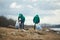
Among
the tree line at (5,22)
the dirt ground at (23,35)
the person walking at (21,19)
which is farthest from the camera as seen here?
the tree line at (5,22)

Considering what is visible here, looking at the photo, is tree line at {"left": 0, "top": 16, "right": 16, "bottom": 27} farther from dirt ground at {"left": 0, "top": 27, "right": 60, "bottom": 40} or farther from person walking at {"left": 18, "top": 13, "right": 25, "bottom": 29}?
dirt ground at {"left": 0, "top": 27, "right": 60, "bottom": 40}

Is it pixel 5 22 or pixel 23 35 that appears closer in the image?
pixel 23 35

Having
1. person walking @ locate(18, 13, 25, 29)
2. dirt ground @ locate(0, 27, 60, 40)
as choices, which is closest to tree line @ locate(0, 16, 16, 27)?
person walking @ locate(18, 13, 25, 29)

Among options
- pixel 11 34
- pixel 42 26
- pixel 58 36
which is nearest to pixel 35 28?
pixel 42 26

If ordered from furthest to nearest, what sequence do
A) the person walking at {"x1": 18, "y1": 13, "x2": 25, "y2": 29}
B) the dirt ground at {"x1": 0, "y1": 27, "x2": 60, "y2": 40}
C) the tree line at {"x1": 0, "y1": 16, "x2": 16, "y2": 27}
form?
the tree line at {"x1": 0, "y1": 16, "x2": 16, "y2": 27}
the person walking at {"x1": 18, "y1": 13, "x2": 25, "y2": 29}
the dirt ground at {"x1": 0, "y1": 27, "x2": 60, "y2": 40}

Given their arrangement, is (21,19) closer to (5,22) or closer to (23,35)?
(5,22)

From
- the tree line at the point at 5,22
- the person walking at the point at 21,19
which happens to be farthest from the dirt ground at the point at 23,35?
the tree line at the point at 5,22

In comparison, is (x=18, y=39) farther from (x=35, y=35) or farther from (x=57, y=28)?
(x=57, y=28)

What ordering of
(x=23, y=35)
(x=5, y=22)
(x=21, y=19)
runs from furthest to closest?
(x=5, y=22)
(x=21, y=19)
(x=23, y=35)

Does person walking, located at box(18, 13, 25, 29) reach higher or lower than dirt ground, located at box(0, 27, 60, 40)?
higher

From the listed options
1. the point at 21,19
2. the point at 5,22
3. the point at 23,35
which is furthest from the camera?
the point at 5,22

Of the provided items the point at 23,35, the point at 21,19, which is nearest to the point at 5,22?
the point at 21,19

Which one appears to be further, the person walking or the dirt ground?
the person walking

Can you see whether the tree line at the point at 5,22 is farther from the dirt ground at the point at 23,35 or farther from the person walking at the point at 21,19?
the dirt ground at the point at 23,35
